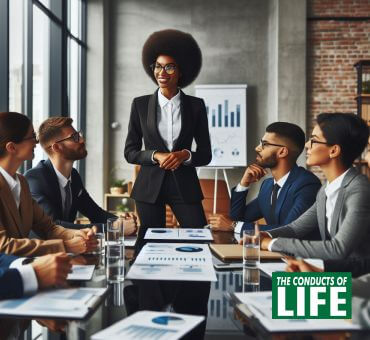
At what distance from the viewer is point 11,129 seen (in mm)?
1850

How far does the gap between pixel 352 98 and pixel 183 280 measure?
6.26m

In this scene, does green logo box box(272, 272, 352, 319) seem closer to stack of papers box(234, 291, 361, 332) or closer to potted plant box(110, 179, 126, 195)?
stack of papers box(234, 291, 361, 332)

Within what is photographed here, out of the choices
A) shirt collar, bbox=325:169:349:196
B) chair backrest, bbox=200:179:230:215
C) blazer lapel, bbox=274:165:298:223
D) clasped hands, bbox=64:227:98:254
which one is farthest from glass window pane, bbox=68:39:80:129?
shirt collar, bbox=325:169:349:196

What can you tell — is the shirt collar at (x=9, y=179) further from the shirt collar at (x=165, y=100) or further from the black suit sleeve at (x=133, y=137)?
the shirt collar at (x=165, y=100)

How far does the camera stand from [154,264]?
152 centimetres

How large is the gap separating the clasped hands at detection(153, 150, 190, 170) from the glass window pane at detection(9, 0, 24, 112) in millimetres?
2126

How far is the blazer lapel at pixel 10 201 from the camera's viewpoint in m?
1.70

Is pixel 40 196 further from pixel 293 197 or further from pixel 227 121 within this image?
pixel 227 121

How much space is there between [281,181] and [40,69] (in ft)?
11.8

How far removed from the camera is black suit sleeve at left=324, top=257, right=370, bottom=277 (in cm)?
142

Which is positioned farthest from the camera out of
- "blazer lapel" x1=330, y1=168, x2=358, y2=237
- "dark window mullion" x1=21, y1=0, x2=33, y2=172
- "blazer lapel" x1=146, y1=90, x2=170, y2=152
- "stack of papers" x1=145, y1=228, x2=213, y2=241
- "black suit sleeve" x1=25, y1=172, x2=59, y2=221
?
"dark window mullion" x1=21, y1=0, x2=33, y2=172

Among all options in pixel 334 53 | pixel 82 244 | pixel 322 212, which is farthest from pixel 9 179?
pixel 334 53

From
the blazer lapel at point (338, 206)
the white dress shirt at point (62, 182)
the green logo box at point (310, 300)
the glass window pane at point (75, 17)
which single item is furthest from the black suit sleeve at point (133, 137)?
the glass window pane at point (75, 17)

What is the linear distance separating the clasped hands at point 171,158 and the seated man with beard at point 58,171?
31 cm
